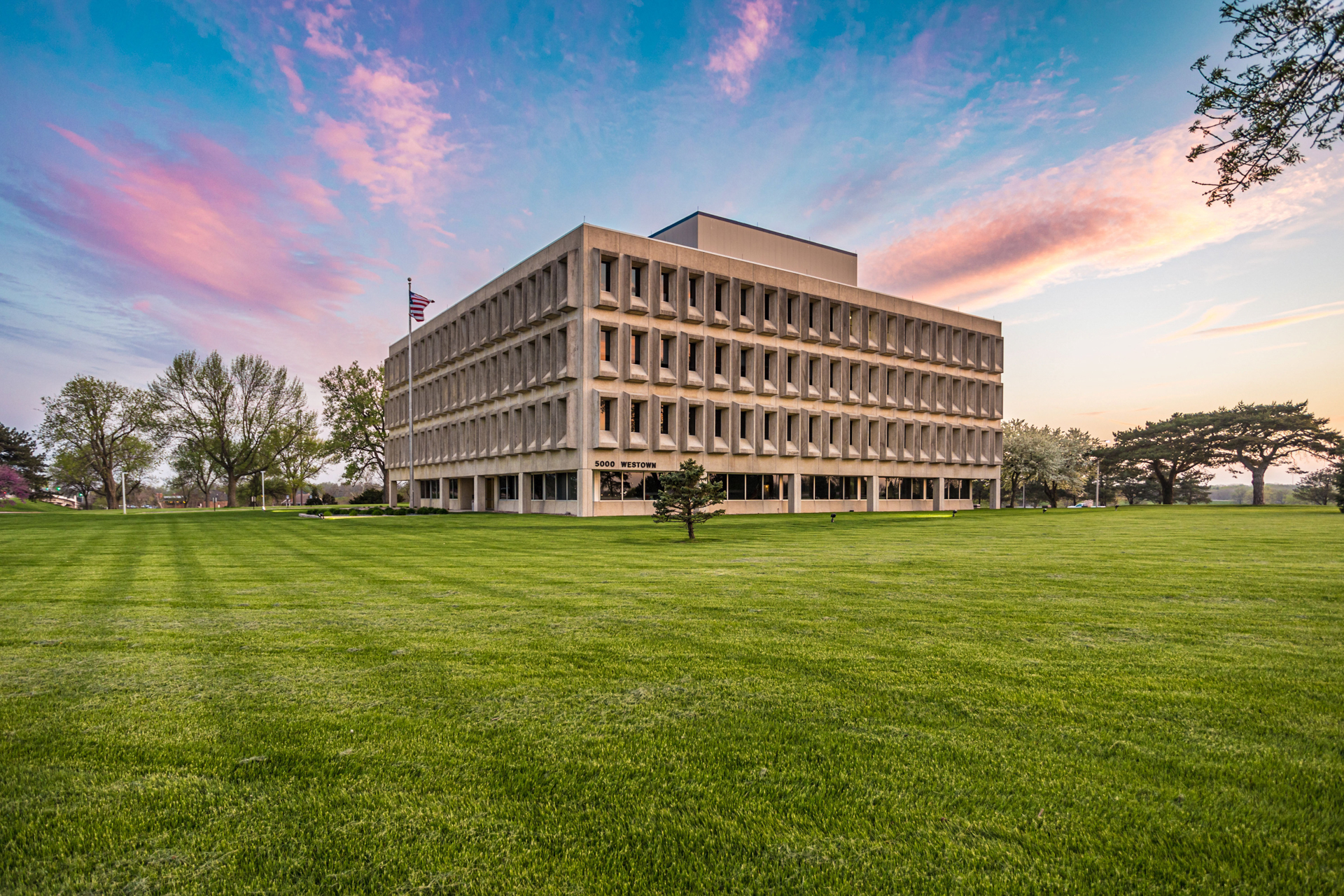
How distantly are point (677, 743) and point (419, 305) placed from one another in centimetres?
5069

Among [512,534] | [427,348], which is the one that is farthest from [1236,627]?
[427,348]

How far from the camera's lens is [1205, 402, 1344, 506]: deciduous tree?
67.9m

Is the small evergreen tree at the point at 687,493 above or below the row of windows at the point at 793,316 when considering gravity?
below

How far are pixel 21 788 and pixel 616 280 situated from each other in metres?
41.7

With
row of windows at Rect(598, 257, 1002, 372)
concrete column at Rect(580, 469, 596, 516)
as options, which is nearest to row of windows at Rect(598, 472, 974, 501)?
concrete column at Rect(580, 469, 596, 516)

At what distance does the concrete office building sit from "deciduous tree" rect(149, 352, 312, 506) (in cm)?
1429

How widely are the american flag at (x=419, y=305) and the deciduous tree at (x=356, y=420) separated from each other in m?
31.9

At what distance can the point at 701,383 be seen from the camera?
46.6 meters

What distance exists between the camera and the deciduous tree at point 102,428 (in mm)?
65812

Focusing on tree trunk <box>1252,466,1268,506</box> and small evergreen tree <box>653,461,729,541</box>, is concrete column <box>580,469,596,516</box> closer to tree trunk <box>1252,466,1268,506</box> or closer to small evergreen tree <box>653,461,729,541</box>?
small evergreen tree <box>653,461,729,541</box>

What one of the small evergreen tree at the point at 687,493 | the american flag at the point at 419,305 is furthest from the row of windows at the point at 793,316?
the small evergreen tree at the point at 687,493

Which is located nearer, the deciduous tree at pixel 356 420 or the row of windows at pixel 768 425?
the row of windows at pixel 768 425

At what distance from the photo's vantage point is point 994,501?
6956 cm

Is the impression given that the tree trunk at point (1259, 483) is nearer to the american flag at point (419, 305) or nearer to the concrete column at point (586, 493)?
the concrete column at point (586, 493)
